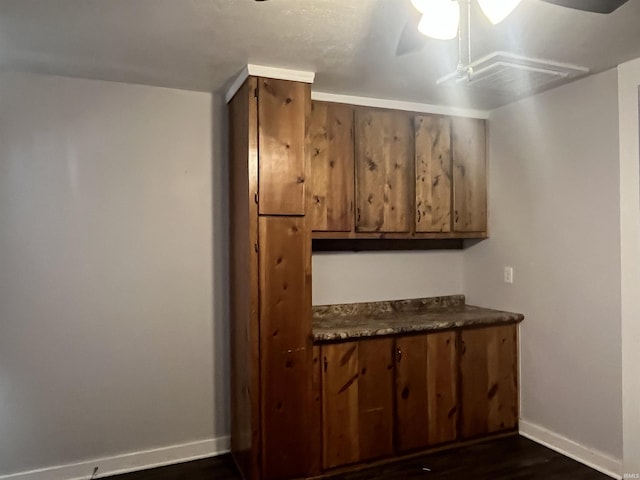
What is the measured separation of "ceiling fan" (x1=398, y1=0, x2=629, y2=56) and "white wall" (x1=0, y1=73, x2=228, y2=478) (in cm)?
173

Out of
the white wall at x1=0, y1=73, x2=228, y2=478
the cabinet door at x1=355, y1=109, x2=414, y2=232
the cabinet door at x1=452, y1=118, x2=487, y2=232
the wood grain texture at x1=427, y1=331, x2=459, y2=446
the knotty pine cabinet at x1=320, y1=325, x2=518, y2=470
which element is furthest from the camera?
the cabinet door at x1=452, y1=118, x2=487, y2=232

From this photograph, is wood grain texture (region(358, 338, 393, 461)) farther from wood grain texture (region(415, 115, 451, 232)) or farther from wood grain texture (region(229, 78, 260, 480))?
wood grain texture (region(415, 115, 451, 232))

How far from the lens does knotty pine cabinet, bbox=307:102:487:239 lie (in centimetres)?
319

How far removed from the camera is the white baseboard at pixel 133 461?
281cm

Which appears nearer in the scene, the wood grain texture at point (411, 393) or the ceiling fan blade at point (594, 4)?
the ceiling fan blade at point (594, 4)

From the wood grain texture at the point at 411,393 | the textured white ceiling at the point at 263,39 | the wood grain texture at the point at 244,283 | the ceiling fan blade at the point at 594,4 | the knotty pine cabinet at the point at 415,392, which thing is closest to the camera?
the ceiling fan blade at the point at 594,4

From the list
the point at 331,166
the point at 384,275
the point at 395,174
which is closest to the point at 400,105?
the point at 395,174

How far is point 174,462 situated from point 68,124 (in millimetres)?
2201

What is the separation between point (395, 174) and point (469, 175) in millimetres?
666

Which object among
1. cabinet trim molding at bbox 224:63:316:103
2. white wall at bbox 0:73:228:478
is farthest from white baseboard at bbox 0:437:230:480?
cabinet trim molding at bbox 224:63:316:103

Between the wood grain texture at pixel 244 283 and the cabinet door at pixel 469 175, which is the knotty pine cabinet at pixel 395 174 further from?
the wood grain texture at pixel 244 283

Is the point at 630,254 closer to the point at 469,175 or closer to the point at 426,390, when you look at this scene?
the point at 469,175

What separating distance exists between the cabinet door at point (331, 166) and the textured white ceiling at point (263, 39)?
0.25 metres

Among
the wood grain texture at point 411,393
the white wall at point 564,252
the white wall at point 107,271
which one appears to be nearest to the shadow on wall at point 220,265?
→ the white wall at point 107,271
